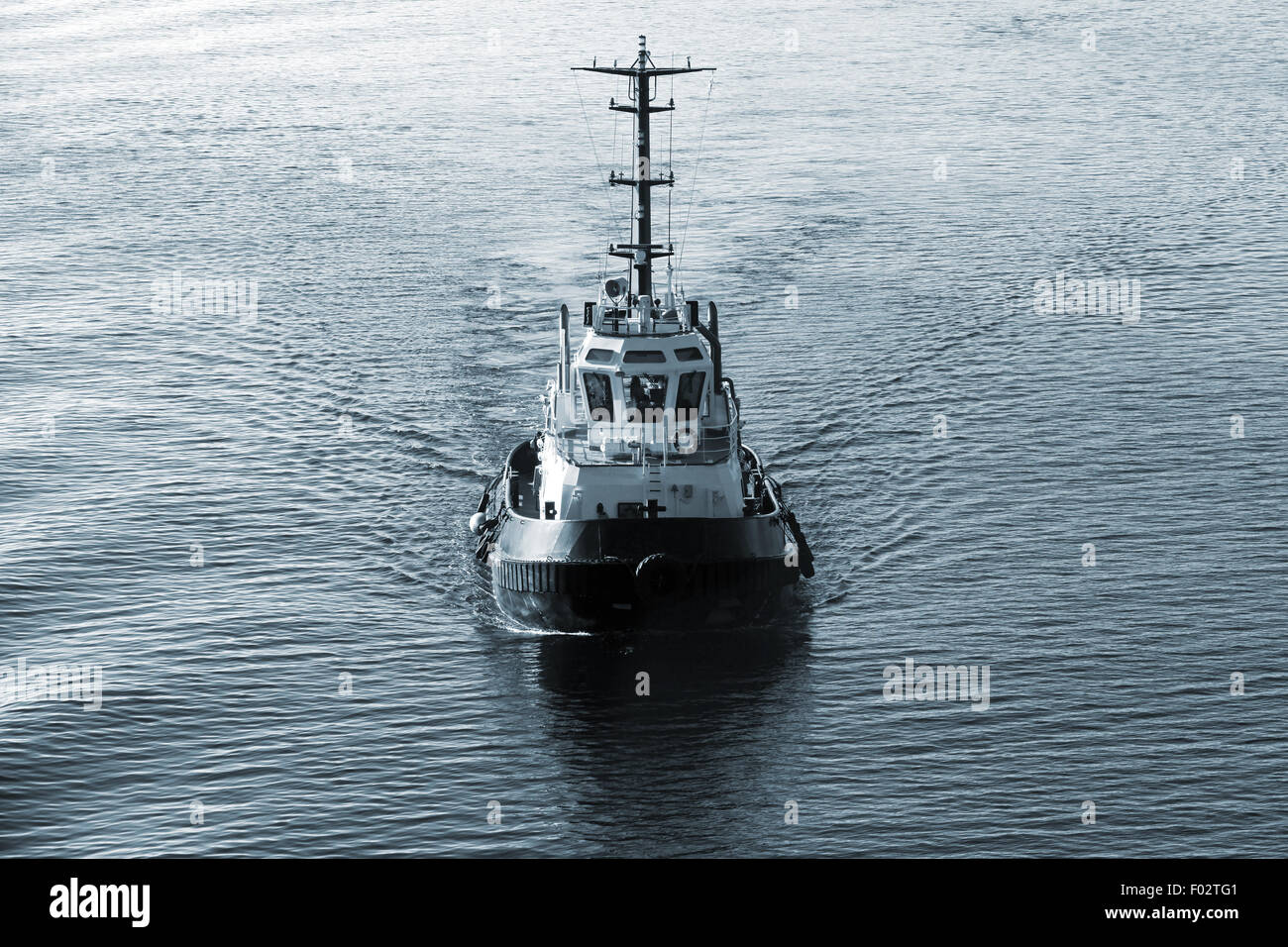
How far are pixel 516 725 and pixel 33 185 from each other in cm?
A: 6050

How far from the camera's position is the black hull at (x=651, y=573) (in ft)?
128

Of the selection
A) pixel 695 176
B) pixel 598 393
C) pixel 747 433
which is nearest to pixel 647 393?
pixel 598 393

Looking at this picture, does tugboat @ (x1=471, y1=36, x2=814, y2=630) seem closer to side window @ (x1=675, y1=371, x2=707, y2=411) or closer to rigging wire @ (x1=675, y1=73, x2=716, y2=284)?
side window @ (x1=675, y1=371, x2=707, y2=411)

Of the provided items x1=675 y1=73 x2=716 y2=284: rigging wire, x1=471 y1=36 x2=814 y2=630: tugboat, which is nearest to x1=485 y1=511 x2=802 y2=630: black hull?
x1=471 y1=36 x2=814 y2=630: tugboat

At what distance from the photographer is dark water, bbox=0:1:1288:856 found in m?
33.7

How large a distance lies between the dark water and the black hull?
3.02 ft

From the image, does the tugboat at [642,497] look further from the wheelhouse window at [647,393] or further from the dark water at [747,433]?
the dark water at [747,433]

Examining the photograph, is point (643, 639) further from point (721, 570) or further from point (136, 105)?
point (136, 105)

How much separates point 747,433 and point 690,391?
1173cm

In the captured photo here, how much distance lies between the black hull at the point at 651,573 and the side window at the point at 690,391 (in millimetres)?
4330

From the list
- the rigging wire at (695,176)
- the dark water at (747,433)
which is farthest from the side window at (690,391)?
the rigging wire at (695,176)
